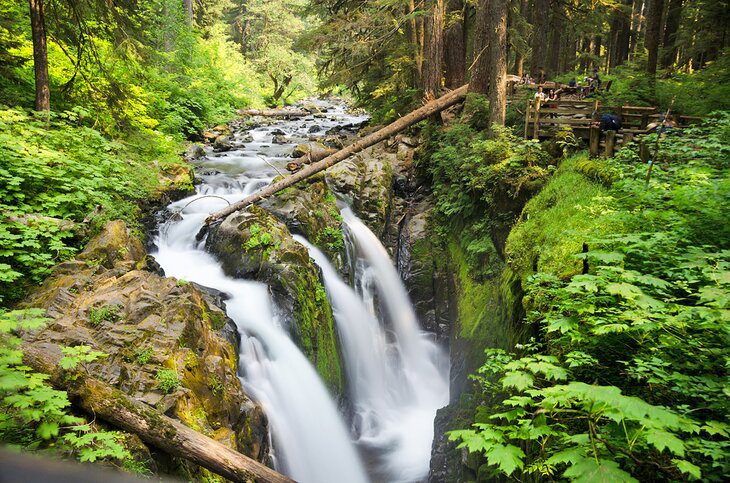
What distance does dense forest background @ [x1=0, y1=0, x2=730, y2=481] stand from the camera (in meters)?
3.07

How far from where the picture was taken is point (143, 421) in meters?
4.12

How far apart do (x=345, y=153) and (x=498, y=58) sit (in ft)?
16.7

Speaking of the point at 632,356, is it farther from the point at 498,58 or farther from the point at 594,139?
the point at 498,58

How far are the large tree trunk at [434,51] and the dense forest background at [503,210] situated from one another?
0.07 m

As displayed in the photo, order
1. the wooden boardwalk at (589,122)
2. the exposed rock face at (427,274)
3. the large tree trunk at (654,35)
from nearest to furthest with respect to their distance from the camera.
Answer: the wooden boardwalk at (589,122), the exposed rock face at (427,274), the large tree trunk at (654,35)

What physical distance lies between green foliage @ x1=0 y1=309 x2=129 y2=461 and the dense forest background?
0.8 inches

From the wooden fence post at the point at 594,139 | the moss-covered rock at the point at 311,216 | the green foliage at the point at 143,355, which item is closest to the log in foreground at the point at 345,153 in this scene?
the moss-covered rock at the point at 311,216

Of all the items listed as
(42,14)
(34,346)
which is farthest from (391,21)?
(34,346)

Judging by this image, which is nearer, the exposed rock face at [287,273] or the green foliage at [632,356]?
the green foliage at [632,356]

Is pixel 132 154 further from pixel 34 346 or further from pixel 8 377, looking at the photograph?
pixel 8 377

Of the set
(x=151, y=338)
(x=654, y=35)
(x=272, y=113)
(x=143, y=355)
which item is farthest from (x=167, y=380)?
(x=272, y=113)

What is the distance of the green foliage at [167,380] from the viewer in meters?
4.80

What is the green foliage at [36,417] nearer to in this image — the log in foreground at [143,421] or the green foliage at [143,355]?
the log in foreground at [143,421]

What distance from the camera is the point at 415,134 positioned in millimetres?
16172
